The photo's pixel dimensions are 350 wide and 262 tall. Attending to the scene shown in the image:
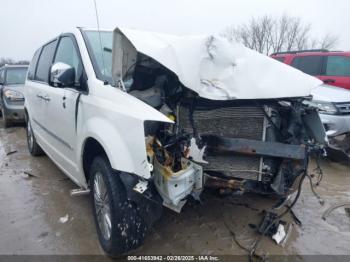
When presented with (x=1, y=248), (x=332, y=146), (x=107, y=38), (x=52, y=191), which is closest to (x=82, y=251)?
(x=1, y=248)

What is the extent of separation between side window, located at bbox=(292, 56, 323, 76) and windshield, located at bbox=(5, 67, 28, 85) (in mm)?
7415

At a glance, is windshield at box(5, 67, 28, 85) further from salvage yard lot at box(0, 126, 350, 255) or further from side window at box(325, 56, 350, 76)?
side window at box(325, 56, 350, 76)

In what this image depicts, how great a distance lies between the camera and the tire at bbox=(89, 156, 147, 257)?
2.32 metres

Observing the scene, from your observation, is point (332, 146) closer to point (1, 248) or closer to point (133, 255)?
point (133, 255)

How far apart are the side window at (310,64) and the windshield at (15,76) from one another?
7415mm

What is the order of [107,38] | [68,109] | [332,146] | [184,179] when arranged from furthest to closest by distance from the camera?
[332,146] < [107,38] < [68,109] < [184,179]

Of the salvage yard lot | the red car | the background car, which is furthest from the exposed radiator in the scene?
the background car

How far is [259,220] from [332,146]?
212 centimetres

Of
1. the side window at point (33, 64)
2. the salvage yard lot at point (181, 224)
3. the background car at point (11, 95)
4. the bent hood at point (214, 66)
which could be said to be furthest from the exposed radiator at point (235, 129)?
the background car at point (11, 95)

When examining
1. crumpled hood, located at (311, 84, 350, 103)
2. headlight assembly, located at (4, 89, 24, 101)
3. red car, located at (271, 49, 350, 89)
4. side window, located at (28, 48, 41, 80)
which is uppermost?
side window, located at (28, 48, 41, 80)

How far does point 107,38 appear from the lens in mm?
3312

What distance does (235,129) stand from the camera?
2.59 m

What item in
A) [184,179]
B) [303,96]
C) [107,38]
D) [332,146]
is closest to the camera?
[184,179]

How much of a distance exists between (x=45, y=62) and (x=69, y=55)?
1.15m
